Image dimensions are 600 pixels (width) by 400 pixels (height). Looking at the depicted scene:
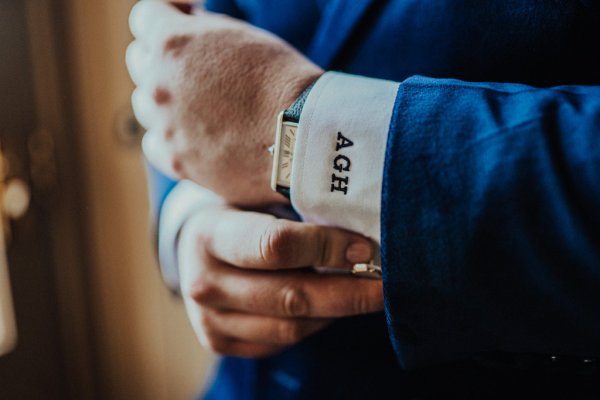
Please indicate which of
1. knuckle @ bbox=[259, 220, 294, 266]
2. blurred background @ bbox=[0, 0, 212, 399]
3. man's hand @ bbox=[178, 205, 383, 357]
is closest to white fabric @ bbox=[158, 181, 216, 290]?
man's hand @ bbox=[178, 205, 383, 357]

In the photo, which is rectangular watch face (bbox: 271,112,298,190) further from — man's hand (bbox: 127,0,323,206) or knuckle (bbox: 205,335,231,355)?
knuckle (bbox: 205,335,231,355)

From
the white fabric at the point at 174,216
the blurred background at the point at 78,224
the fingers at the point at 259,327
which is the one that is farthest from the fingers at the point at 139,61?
the blurred background at the point at 78,224

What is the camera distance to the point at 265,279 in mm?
526

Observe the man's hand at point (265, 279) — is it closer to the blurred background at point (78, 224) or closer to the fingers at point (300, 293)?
the fingers at point (300, 293)

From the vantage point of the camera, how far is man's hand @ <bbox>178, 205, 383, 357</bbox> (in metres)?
0.49

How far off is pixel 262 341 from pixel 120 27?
3.80 feet

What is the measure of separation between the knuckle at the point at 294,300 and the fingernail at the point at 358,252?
0.06 meters

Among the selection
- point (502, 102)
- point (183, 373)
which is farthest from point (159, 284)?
point (502, 102)

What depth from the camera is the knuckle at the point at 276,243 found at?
486 millimetres

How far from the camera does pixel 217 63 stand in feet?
1.72

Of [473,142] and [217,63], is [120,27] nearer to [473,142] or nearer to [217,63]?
[217,63]

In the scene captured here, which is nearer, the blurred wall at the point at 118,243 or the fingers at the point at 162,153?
the fingers at the point at 162,153

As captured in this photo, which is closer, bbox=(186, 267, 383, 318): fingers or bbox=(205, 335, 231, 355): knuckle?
bbox=(186, 267, 383, 318): fingers

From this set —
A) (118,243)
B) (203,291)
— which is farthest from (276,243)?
(118,243)
